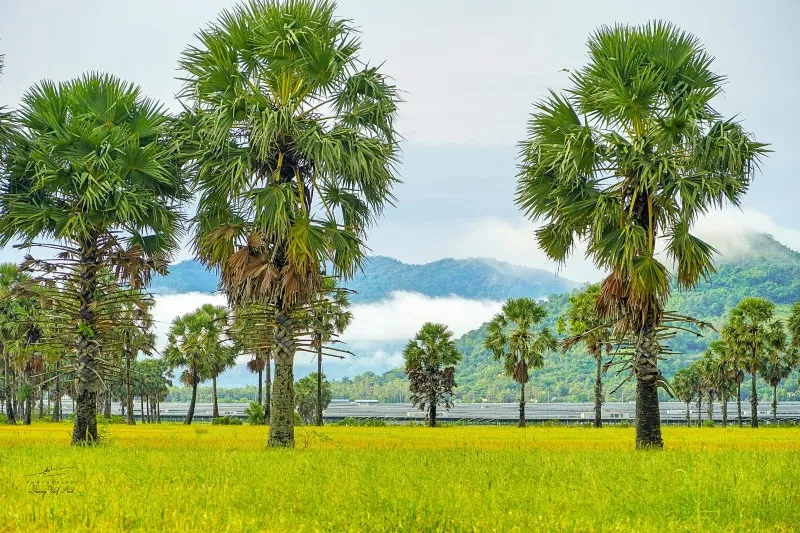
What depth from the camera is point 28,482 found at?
12.3 metres

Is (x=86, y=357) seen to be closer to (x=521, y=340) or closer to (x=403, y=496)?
(x=403, y=496)

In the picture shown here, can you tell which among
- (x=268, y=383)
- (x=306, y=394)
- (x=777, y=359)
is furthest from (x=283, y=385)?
(x=306, y=394)

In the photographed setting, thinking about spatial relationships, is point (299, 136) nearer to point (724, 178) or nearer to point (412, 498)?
point (724, 178)

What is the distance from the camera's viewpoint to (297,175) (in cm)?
2230

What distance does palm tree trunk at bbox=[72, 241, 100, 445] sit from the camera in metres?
24.0

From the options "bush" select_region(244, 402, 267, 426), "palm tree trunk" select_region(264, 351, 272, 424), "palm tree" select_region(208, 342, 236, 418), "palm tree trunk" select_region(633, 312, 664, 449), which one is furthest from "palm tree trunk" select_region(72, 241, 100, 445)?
"palm tree" select_region(208, 342, 236, 418)

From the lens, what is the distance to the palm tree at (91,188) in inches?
919

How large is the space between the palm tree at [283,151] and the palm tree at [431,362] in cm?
4938

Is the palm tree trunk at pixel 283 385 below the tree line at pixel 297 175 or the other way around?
below

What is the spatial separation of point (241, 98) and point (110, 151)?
5.09 metres

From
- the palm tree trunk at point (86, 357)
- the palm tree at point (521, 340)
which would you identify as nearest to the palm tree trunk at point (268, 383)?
the palm tree at point (521, 340)

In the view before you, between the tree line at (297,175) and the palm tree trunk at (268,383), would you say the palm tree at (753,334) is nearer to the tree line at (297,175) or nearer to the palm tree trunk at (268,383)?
the palm tree trunk at (268,383)

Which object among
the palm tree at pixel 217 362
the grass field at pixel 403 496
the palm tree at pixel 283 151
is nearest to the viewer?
the grass field at pixel 403 496

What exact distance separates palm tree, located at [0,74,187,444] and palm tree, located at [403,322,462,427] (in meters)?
48.4
